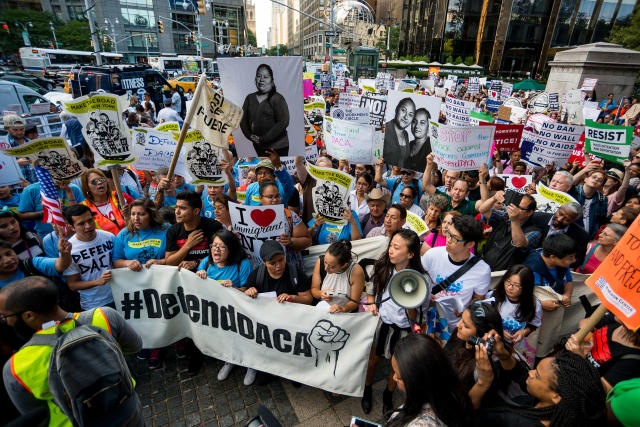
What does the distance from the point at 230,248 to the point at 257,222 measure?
1.62 ft

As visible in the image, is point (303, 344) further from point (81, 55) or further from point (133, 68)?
point (81, 55)

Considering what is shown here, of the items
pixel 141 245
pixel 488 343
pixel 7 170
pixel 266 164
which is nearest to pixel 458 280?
pixel 488 343

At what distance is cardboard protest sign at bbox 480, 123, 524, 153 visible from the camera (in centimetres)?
643

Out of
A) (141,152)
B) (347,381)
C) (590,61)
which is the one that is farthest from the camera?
(590,61)

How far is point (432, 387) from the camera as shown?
5.83 ft

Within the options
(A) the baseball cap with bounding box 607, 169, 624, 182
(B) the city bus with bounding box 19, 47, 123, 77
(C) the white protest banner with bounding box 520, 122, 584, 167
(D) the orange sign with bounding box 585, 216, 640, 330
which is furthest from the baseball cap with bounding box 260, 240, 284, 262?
(B) the city bus with bounding box 19, 47, 123, 77

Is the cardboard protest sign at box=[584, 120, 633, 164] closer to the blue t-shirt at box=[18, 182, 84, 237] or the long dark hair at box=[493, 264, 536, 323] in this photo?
the long dark hair at box=[493, 264, 536, 323]

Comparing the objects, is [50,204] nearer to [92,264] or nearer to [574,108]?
[92,264]

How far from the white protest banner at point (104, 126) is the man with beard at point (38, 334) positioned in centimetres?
273

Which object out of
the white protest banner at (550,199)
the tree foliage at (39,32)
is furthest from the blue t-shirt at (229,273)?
the tree foliage at (39,32)

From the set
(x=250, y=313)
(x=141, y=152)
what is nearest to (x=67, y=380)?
(x=250, y=313)

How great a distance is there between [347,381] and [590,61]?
2020 cm

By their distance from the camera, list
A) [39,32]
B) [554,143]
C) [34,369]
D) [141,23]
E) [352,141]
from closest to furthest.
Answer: [34,369] < [352,141] < [554,143] < [39,32] < [141,23]

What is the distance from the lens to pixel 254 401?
3.44m
